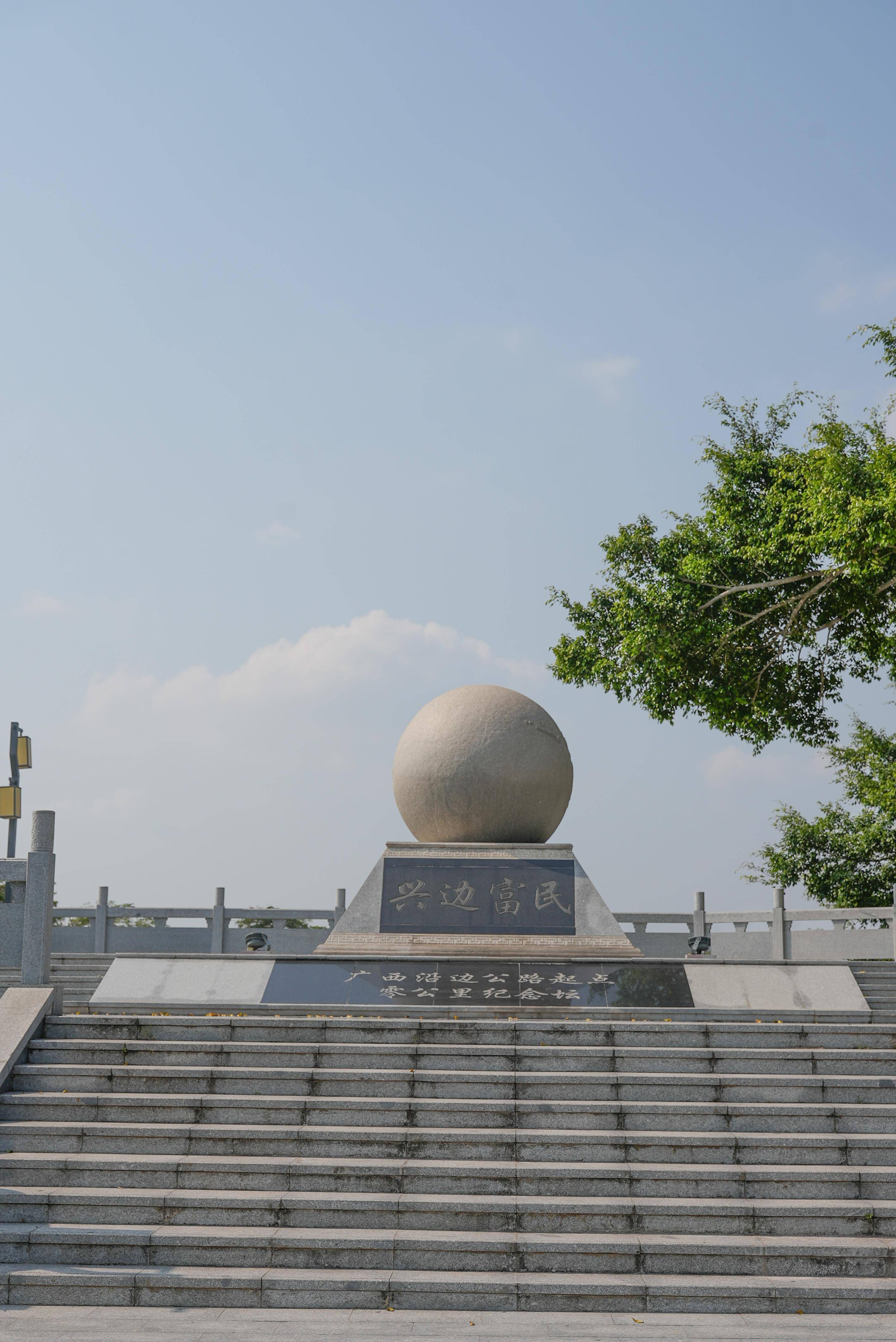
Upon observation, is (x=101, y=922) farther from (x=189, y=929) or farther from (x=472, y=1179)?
(x=472, y=1179)

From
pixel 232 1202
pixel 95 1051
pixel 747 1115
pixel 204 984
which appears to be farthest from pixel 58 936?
pixel 747 1115

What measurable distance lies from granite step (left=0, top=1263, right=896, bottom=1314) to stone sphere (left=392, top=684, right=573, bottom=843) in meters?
7.77

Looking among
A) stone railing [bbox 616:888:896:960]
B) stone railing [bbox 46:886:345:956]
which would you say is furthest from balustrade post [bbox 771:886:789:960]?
stone railing [bbox 46:886:345:956]

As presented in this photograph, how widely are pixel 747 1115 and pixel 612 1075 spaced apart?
0.96m

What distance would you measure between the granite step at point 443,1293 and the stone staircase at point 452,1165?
0.01 metres

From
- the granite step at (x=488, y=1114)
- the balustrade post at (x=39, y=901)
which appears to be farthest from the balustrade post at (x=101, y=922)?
the granite step at (x=488, y=1114)

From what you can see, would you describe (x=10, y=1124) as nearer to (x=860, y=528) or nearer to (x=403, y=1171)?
(x=403, y=1171)

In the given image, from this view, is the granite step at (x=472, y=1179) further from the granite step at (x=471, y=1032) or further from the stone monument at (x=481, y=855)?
the stone monument at (x=481, y=855)

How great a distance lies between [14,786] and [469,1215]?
898cm

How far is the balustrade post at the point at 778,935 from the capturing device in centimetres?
1511

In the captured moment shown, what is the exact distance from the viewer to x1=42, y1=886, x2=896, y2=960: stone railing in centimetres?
1515

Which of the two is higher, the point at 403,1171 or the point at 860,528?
the point at 860,528

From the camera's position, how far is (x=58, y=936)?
1694 cm

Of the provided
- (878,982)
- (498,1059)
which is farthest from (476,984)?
(878,982)
